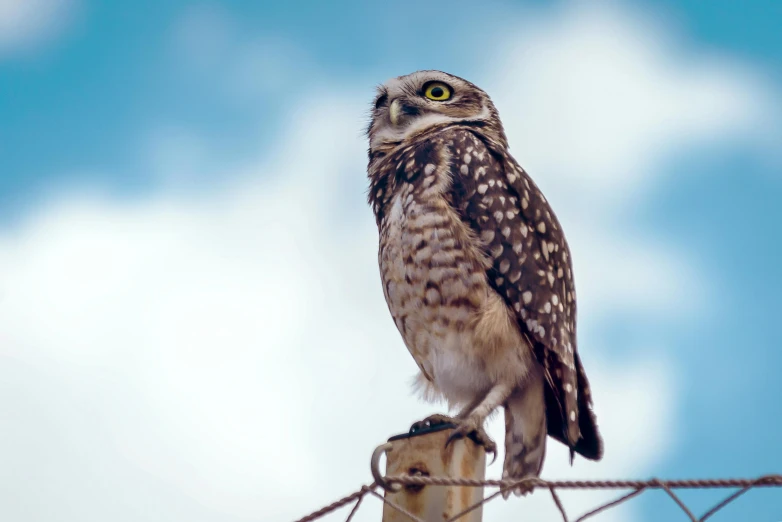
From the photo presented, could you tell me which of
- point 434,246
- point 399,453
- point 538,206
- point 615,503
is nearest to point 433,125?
point 538,206

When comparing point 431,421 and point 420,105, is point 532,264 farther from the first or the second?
point 420,105

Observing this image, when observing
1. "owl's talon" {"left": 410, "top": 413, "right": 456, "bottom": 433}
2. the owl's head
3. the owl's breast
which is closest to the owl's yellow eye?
the owl's head

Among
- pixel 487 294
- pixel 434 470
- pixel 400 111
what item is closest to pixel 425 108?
pixel 400 111

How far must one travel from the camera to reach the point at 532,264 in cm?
387

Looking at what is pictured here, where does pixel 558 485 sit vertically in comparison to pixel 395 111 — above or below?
below

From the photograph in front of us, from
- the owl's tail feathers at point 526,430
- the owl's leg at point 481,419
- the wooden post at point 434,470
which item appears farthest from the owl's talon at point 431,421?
the wooden post at point 434,470

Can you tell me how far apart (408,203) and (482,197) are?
1.01ft

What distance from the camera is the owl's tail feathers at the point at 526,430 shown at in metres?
3.61

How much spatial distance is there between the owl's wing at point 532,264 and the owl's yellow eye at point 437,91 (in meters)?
0.81

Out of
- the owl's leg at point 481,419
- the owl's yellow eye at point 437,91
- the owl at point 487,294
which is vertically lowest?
the owl's leg at point 481,419

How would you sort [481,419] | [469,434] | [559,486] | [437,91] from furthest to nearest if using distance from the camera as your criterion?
[437,91] < [481,419] < [469,434] < [559,486]

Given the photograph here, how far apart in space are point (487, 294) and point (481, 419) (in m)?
0.53

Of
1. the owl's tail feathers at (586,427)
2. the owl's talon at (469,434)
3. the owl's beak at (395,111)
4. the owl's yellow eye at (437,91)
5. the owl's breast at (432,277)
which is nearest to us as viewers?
the owl's talon at (469,434)

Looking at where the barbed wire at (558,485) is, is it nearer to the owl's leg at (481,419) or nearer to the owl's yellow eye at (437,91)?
the owl's leg at (481,419)
